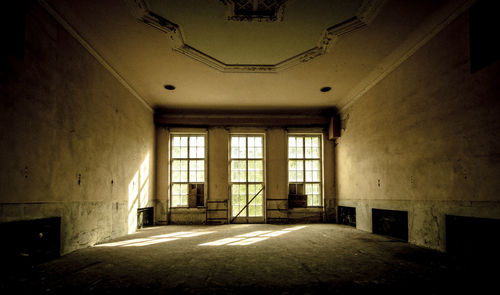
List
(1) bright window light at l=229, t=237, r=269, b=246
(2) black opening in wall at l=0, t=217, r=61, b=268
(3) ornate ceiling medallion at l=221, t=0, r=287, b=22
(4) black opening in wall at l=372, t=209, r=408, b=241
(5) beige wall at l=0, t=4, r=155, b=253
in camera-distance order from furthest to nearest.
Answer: (4) black opening in wall at l=372, t=209, r=408, b=241 < (1) bright window light at l=229, t=237, r=269, b=246 < (3) ornate ceiling medallion at l=221, t=0, r=287, b=22 < (5) beige wall at l=0, t=4, r=155, b=253 < (2) black opening in wall at l=0, t=217, r=61, b=268

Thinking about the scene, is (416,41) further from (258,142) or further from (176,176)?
(176,176)

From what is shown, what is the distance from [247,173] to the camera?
29.7 ft

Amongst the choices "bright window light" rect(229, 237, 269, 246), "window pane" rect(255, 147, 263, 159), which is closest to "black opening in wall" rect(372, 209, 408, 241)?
"bright window light" rect(229, 237, 269, 246)

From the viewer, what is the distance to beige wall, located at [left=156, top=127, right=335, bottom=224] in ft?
28.4

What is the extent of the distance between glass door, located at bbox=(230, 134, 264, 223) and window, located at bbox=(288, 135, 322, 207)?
0.96 m

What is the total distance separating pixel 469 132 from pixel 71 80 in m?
5.79

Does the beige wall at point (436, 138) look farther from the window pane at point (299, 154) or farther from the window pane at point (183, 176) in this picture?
the window pane at point (183, 176)

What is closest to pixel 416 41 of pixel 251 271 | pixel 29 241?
pixel 251 271

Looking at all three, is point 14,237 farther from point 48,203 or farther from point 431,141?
point 431,141

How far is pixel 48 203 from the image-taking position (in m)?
3.86

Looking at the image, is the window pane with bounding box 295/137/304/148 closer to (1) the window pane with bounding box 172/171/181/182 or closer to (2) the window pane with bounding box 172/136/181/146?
(2) the window pane with bounding box 172/136/181/146

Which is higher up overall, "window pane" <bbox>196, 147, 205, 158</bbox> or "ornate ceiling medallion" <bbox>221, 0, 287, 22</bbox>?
"ornate ceiling medallion" <bbox>221, 0, 287, 22</bbox>

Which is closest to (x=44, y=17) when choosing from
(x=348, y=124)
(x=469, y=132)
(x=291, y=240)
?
(x=291, y=240)

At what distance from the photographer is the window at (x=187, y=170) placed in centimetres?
877
